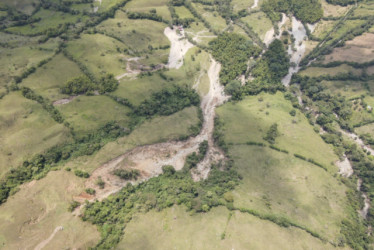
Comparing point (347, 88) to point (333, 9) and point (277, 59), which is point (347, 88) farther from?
point (333, 9)

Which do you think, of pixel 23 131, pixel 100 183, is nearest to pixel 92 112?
pixel 23 131

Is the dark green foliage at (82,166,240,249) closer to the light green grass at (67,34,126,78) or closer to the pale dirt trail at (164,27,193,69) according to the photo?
the light green grass at (67,34,126,78)

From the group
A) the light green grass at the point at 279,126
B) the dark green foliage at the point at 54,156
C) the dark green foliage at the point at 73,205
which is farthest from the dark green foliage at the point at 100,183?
the light green grass at the point at 279,126

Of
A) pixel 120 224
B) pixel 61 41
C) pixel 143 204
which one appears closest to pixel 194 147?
pixel 143 204

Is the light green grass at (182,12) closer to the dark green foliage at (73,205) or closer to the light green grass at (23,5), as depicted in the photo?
the light green grass at (23,5)

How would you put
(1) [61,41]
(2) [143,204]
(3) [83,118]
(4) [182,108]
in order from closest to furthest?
(2) [143,204] → (3) [83,118] → (4) [182,108] → (1) [61,41]

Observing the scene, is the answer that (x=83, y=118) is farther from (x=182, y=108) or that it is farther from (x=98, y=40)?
(x=98, y=40)
